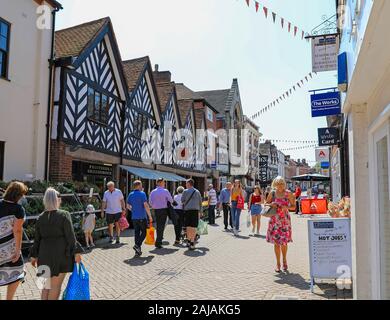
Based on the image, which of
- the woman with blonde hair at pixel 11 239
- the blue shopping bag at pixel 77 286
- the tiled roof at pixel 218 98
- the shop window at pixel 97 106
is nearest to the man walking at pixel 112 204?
the shop window at pixel 97 106

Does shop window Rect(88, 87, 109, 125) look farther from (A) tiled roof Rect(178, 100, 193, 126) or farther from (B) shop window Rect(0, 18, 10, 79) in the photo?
(A) tiled roof Rect(178, 100, 193, 126)

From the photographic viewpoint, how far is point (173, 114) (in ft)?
76.0

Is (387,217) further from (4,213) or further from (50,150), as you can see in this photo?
(50,150)


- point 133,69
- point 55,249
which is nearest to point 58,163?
point 55,249

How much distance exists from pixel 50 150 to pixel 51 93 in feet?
5.61

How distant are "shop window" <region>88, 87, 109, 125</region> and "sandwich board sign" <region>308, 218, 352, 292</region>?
30.6 feet

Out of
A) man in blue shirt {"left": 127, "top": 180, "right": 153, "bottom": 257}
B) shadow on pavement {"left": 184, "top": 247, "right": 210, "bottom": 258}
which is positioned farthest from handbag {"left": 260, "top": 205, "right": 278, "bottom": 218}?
man in blue shirt {"left": 127, "top": 180, "right": 153, "bottom": 257}

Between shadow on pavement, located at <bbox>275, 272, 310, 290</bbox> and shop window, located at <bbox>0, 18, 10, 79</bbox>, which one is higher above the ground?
shop window, located at <bbox>0, 18, 10, 79</bbox>

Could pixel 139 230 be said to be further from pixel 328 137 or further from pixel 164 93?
pixel 164 93

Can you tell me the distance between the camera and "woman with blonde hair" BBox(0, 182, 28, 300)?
4516 millimetres

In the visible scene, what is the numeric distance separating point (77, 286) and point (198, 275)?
3175 mm

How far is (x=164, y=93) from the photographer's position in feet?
74.8

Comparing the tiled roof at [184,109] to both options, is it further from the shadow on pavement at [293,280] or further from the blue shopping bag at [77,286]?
the blue shopping bag at [77,286]
